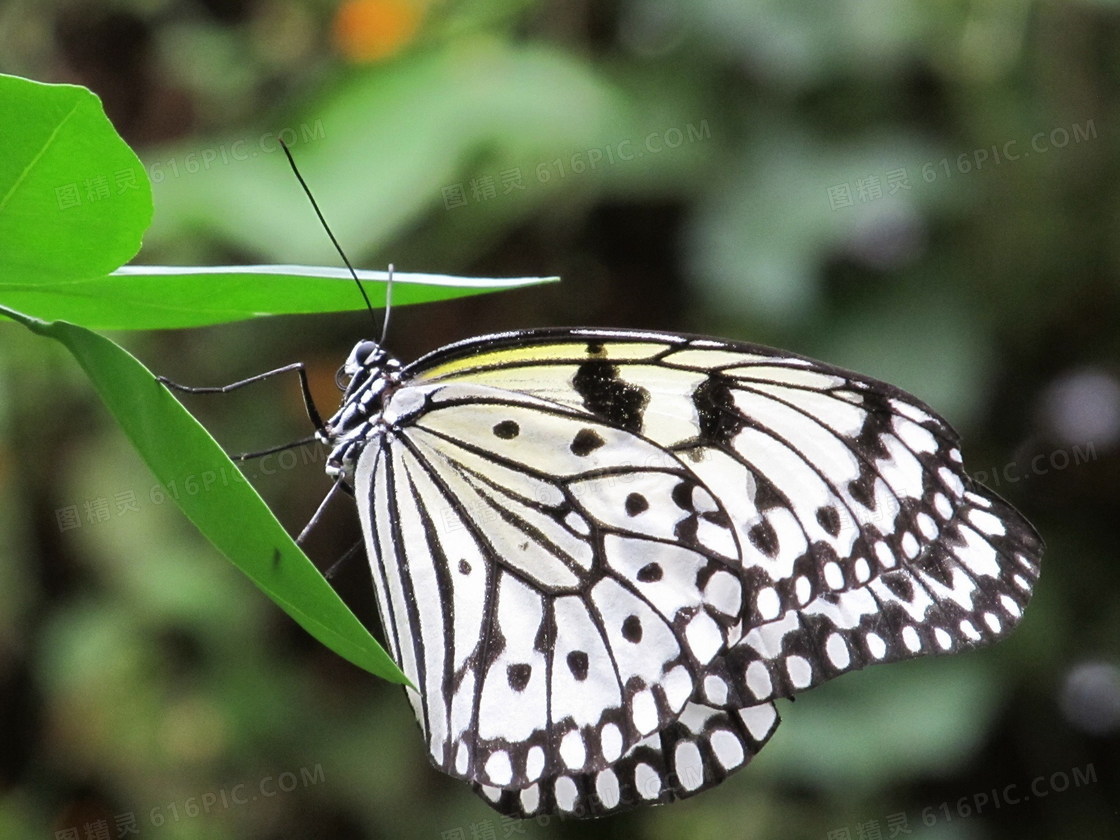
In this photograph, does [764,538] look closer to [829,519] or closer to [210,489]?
[829,519]

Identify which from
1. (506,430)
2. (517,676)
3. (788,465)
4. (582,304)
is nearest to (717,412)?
(788,465)

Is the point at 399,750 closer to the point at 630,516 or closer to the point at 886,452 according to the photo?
the point at 630,516

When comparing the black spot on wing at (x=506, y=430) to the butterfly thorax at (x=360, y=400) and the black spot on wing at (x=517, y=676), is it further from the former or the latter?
the black spot on wing at (x=517, y=676)

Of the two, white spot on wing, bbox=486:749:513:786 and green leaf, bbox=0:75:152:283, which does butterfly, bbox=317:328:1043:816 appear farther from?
green leaf, bbox=0:75:152:283

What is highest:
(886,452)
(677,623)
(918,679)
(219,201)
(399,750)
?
(886,452)

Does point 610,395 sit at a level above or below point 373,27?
above

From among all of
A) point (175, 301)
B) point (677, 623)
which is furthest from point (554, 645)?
point (175, 301)
